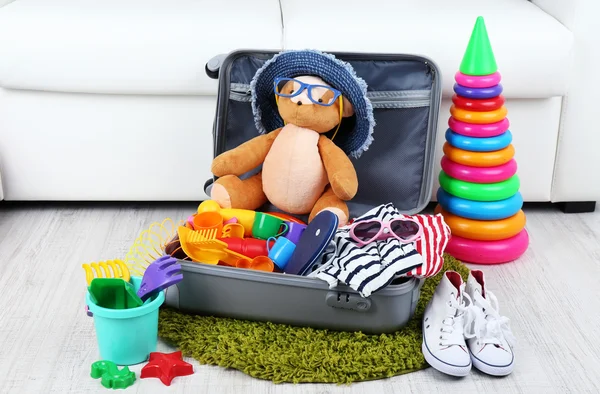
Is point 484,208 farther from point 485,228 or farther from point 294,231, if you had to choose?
point 294,231

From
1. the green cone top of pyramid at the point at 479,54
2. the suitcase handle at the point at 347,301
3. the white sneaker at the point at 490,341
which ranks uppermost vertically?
the green cone top of pyramid at the point at 479,54

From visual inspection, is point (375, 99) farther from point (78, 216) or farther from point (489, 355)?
point (78, 216)

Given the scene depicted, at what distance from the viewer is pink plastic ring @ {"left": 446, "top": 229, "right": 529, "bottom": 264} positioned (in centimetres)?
167

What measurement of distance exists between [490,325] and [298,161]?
489 mm

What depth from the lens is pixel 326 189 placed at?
1612 mm

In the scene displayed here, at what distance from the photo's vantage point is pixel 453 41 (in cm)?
170

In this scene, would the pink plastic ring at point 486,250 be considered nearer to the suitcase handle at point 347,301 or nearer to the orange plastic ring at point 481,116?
the orange plastic ring at point 481,116

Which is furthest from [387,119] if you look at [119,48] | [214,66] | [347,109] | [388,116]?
[119,48]

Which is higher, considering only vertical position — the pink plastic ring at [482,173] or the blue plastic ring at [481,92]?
the blue plastic ring at [481,92]

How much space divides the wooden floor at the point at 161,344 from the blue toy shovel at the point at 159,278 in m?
0.12

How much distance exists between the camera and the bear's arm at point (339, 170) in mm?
1512

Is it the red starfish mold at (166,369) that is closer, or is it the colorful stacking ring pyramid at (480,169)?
the red starfish mold at (166,369)

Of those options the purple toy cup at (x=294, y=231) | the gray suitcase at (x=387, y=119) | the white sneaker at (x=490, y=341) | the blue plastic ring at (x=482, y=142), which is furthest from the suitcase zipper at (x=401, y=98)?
the white sneaker at (x=490, y=341)

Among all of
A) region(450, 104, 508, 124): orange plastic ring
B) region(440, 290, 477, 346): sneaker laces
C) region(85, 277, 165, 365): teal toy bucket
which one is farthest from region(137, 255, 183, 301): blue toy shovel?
region(450, 104, 508, 124): orange plastic ring
